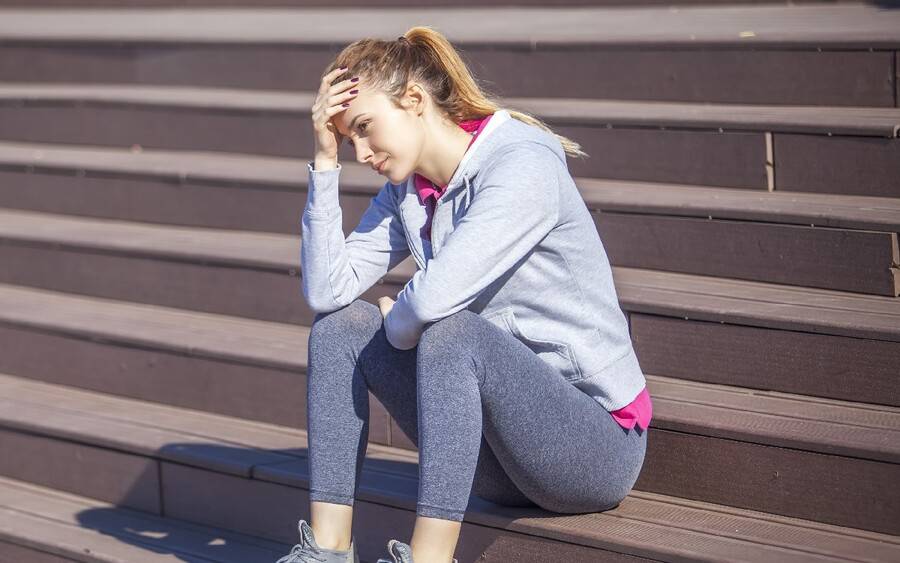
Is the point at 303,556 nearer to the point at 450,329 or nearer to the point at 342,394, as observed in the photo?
the point at 342,394

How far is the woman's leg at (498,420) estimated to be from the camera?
2242mm

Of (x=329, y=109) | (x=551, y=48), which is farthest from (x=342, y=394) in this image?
(x=551, y=48)

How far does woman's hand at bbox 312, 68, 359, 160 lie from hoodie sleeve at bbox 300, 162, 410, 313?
5 centimetres

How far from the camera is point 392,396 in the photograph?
2514mm

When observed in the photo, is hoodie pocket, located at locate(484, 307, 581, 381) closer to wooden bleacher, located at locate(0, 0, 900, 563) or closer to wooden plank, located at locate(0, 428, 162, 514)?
wooden bleacher, located at locate(0, 0, 900, 563)

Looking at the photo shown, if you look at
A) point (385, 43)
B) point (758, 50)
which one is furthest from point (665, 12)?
point (385, 43)

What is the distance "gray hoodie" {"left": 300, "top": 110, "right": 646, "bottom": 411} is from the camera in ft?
7.60

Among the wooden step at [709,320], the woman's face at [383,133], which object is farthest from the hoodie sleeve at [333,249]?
the wooden step at [709,320]

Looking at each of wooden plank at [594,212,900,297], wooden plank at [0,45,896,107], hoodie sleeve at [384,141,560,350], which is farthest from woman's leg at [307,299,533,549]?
wooden plank at [0,45,896,107]

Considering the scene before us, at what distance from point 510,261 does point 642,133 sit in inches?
46.3

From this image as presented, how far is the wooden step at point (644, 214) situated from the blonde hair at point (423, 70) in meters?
0.66

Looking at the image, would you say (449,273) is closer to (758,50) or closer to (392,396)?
(392,396)

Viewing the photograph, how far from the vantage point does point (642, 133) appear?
3402 mm

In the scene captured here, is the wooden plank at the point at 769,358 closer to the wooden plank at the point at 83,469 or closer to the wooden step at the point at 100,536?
the wooden step at the point at 100,536
